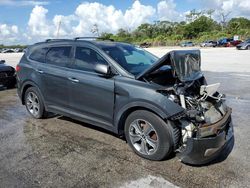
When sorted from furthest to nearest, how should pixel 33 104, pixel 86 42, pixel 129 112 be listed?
pixel 33 104 < pixel 86 42 < pixel 129 112

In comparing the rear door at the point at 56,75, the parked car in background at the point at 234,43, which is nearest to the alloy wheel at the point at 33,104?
the rear door at the point at 56,75

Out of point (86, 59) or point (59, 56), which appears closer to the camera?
point (86, 59)

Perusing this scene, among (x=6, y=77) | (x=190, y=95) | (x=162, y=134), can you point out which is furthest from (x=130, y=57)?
(x=6, y=77)

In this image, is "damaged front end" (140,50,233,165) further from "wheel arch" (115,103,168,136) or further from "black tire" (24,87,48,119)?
"black tire" (24,87,48,119)

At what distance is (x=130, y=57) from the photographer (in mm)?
5371

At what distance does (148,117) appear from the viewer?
13.9 feet

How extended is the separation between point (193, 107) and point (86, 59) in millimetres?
2182

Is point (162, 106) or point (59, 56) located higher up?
point (59, 56)

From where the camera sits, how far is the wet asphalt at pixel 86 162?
149 inches

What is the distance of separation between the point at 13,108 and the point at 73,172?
4334mm

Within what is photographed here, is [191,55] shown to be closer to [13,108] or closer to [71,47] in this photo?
[71,47]

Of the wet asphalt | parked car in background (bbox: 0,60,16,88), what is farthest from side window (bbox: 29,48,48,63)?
parked car in background (bbox: 0,60,16,88)

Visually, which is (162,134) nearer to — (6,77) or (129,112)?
(129,112)

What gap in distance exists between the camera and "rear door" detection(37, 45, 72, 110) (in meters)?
5.59
